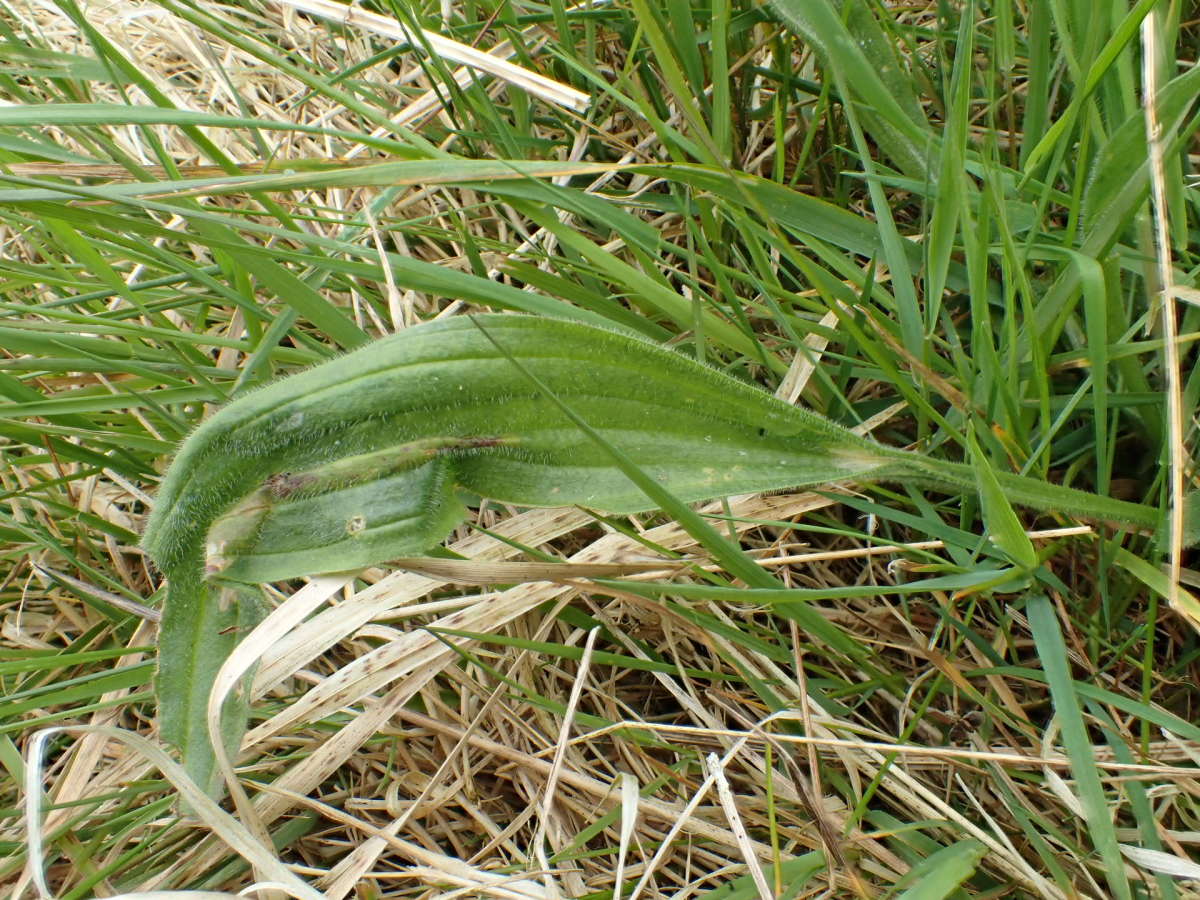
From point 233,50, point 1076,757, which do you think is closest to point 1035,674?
point 1076,757

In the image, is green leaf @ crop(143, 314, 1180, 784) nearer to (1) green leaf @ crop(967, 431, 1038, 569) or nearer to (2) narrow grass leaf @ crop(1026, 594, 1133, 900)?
(1) green leaf @ crop(967, 431, 1038, 569)

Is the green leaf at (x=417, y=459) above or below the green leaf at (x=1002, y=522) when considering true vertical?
above

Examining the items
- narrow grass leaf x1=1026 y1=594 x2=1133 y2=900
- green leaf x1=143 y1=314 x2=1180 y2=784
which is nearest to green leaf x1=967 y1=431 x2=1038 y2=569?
green leaf x1=143 y1=314 x2=1180 y2=784

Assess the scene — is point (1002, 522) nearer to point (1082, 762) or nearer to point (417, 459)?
point (1082, 762)

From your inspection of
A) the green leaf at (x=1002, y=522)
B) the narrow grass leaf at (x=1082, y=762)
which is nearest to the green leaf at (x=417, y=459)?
the green leaf at (x=1002, y=522)

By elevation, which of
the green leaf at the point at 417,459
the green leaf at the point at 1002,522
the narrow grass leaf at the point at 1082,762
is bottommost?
the narrow grass leaf at the point at 1082,762

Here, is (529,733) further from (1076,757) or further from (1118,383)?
(1118,383)

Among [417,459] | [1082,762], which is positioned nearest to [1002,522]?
[1082,762]

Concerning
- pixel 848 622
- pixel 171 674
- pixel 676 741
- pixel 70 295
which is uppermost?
pixel 70 295

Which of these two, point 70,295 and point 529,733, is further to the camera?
point 70,295

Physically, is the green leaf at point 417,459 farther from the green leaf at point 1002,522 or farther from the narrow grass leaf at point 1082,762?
the narrow grass leaf at point 1082,762

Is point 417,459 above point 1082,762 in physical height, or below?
above
